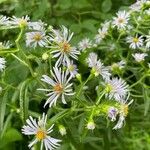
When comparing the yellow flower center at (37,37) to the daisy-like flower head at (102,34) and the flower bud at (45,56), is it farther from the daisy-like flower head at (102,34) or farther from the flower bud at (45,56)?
the daisy-like flower head at (102,34)

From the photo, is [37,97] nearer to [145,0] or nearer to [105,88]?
[105,88]

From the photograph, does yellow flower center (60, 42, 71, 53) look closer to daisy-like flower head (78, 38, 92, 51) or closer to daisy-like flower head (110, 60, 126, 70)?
daisy-like flower head (110, 60, 126, 70)

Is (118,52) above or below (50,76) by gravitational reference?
above

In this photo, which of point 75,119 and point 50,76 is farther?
point 75,119

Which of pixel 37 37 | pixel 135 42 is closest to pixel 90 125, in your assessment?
pixel 37 37

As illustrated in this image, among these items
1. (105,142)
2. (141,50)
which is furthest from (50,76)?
(141,50)

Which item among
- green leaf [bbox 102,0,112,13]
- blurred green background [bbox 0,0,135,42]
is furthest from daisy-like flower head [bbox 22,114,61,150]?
green leaf [bbox 102,0,112,13]

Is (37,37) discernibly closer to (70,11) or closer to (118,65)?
(118,65)
